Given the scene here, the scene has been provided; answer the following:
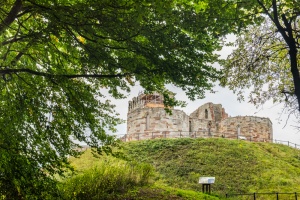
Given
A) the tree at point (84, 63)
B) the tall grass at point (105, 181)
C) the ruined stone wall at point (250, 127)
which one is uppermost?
the ruined stone wall at point (250, 127)

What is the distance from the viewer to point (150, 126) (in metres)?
37.9

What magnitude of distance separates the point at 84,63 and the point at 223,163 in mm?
21556

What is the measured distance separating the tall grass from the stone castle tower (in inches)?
873

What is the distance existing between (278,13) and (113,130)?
218 inches

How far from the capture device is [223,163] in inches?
1040

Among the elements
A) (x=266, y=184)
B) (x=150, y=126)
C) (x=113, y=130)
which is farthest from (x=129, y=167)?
(x=150, y=126)

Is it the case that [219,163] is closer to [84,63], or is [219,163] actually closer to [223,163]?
[223,163]

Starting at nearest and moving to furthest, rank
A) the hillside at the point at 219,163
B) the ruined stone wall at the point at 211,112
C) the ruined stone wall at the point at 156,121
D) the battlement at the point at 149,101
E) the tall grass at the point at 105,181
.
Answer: the tall grass at the point at 105,181, the hillside at the point at 219,163, the ruined stone wall at the point at 156,121, the battlement at the point at 149,101, the ruined stone wall at the point at 211,112

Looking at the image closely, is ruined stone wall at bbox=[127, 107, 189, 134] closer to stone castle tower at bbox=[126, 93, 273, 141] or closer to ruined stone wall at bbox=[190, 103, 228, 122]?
stone castle tower at bbox=[126, 93, 273, 141]

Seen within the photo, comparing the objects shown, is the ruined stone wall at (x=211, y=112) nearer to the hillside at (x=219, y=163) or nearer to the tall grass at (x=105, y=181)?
the hillside at (x=219, y=163)

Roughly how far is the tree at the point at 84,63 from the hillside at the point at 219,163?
11650 millimetres

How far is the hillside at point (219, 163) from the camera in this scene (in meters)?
22.1

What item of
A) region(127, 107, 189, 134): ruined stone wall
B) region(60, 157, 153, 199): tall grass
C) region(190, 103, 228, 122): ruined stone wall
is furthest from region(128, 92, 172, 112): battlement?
region(60, 157, 153, 199): tall grass

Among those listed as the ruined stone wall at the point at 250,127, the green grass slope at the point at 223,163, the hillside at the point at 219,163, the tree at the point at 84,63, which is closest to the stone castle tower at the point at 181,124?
the ruined stone wall at the point at 250,127
